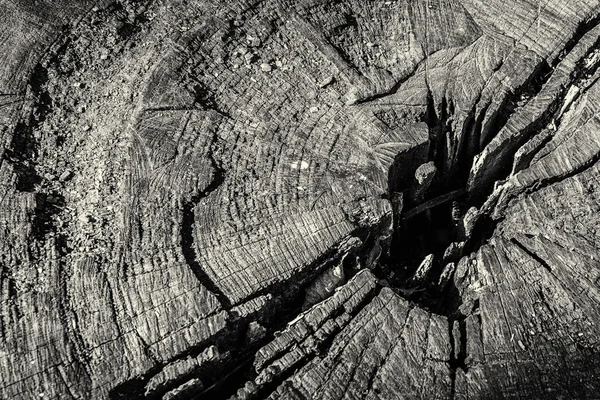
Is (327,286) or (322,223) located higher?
(322,223)

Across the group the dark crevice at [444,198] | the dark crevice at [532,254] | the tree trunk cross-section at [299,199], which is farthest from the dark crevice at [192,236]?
the dark crevice at [532,254]

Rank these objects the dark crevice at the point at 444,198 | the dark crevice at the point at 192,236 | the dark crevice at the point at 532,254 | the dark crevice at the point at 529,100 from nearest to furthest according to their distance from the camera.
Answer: the dark crevice at the point at 192,236, the dark crevice at the point at 532,254, the dark crevice at the point at 444,198, the dark crevice at the point at 529,100

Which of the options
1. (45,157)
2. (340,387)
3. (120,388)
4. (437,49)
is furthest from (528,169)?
(45,157)

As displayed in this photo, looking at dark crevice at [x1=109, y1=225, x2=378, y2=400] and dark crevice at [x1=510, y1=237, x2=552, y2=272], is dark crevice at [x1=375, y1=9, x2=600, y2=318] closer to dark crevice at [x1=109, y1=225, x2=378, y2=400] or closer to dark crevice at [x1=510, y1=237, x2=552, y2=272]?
dark crevice at [x1=510, y1=237, x2=552, y2=272]

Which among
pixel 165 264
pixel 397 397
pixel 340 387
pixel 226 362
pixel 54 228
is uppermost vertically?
pixel 54 228

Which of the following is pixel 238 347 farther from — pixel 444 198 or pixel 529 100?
pixel 529 100

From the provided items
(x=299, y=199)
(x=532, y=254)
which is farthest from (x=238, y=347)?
(x=532, y=254)

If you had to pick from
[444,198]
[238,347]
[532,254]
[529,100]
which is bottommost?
[532,254]

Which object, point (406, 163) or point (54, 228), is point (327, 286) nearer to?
point (406, 163)

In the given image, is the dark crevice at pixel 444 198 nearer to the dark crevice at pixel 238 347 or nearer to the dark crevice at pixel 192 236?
the dark crevice at pixel 238 347
